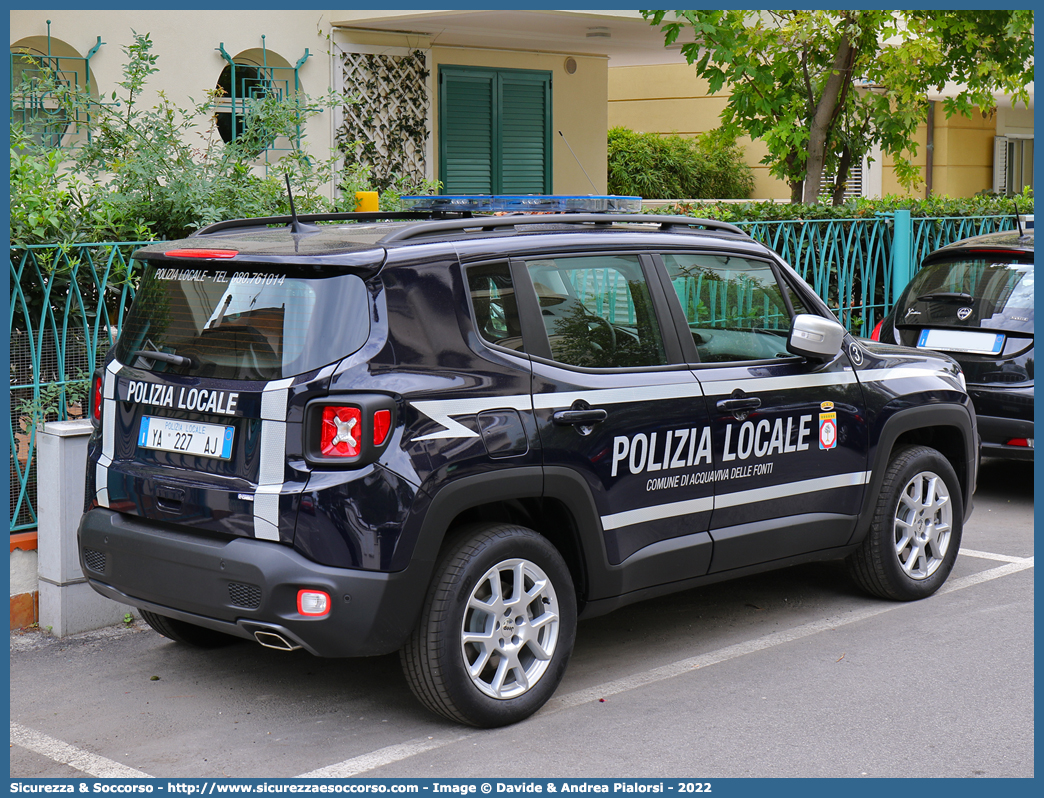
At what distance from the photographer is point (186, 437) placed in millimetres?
4344

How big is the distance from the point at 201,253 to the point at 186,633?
5.73ft

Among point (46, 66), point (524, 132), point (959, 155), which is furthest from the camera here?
point (959, 155)

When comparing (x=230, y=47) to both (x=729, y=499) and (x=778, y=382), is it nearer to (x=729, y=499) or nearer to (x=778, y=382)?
(x=778, y=382)

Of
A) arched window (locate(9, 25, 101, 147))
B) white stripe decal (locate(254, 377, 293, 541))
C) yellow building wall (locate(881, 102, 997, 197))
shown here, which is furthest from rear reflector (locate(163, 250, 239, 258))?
yellow building wall (locate(881, 102, 997, 197))

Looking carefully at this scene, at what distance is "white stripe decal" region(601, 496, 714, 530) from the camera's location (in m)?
4.69

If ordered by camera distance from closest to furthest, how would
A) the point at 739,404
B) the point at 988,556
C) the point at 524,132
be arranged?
the point at 739,404, the point at 988,556, the point at 524,132

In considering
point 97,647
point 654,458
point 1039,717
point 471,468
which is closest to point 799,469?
point 654,458

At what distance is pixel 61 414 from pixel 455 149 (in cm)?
897

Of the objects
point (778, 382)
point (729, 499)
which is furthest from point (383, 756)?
point (778, 382)

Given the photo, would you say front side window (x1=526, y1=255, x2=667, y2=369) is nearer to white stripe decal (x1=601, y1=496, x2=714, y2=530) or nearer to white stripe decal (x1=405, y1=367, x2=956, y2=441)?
white stripe decal (x1=405, y1=367, x2=956, y2=441)

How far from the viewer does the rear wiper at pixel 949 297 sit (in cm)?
813

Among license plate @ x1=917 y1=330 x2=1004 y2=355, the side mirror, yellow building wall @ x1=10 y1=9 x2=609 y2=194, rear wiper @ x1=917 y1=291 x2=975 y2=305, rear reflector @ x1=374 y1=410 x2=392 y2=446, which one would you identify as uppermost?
yellow building wall @ x1=10 y1=9 x2=609 y2=194

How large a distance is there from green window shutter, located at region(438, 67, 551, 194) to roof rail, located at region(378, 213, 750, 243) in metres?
8.88

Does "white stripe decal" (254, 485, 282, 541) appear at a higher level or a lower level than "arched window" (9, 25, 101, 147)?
lower
